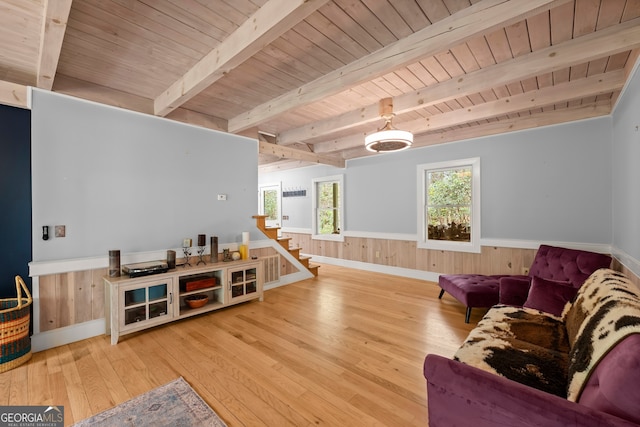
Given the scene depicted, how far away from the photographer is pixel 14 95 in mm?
2412

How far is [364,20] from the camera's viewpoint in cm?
186

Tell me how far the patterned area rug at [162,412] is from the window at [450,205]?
4099 mm

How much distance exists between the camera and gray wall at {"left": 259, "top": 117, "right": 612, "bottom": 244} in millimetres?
3396

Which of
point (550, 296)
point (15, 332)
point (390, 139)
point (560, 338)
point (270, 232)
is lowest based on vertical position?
point (15, 332)

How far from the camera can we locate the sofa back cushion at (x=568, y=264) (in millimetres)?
2688

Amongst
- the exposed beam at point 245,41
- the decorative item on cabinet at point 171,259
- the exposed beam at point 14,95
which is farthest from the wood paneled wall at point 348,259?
the exposed beam at point 245,41

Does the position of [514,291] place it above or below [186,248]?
below

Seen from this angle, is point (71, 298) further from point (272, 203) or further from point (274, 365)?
point (272, 203)

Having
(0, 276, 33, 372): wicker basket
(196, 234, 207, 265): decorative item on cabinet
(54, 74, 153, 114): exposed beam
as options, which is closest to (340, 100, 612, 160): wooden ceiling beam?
(196, 234, 207, 265): decorative item on cabinet

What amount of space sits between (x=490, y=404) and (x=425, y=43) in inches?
83.9

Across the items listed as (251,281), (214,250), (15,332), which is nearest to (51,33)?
(15,332)

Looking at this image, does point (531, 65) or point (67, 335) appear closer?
point (531, 65)

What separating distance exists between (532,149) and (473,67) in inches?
83.2

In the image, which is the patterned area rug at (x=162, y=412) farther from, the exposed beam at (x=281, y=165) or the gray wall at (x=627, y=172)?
the exposed beam at (x=281, y=165)
